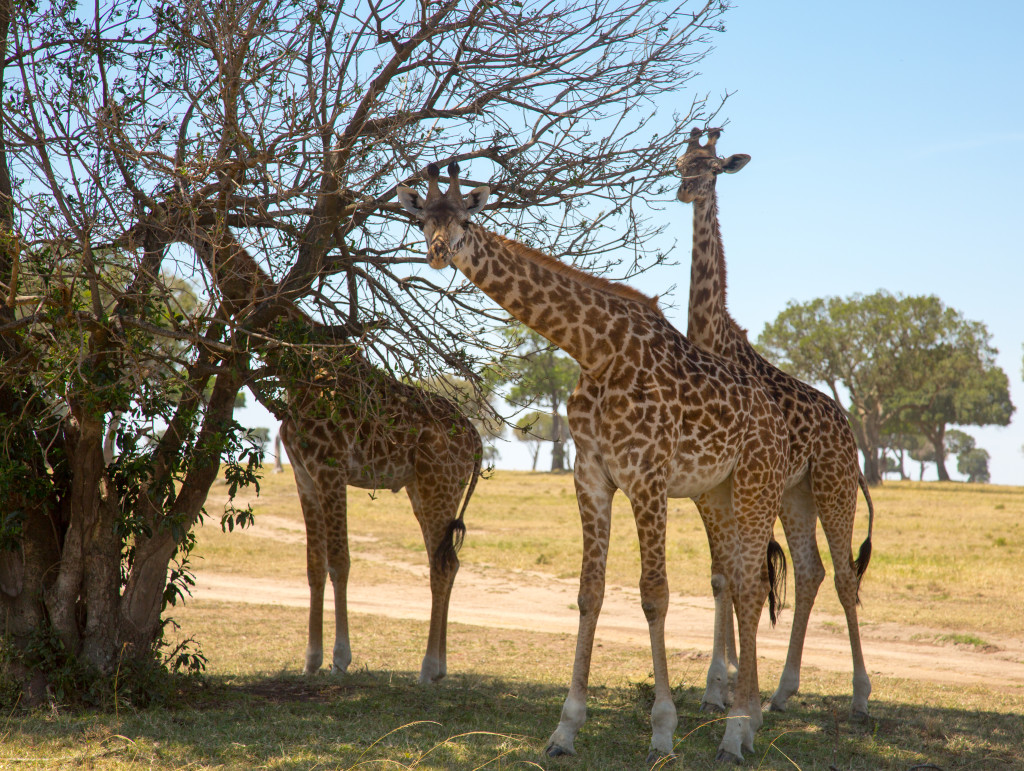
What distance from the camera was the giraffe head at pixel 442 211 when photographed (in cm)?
571

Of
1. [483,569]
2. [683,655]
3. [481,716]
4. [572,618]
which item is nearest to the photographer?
[481,716]

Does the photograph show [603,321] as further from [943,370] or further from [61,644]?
[943,370]

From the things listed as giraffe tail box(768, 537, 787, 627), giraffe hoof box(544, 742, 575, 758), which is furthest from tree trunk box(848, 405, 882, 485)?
giraffe hoof box(544, 742, 575, 758)

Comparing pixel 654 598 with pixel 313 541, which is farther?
pixel 313 541

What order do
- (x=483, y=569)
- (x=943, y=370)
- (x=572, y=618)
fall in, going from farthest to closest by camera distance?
(x=943, y=370), (x=483, y=569), (x=572, y=618)

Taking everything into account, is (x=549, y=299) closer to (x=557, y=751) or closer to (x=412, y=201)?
(x=412, y=201)

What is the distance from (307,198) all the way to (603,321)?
2302 mm

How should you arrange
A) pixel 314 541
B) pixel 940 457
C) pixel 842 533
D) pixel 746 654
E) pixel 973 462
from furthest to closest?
pixel 973 462, pixel 940 457, pixel 314 541, pixel 842 533, pixel 746 654

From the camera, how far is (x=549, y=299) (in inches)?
245

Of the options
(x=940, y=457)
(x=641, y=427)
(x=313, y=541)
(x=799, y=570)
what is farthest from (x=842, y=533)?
(x=940, y=457)

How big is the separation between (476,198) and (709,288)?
2605 millimetres

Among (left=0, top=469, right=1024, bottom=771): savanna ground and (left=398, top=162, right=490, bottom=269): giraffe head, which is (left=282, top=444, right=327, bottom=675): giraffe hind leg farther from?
(left=398, top=162, right=490, bottom=269): giraffe head

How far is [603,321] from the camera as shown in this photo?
631 centimetres

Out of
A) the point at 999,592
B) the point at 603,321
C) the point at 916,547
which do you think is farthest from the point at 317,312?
the point at 916,547
